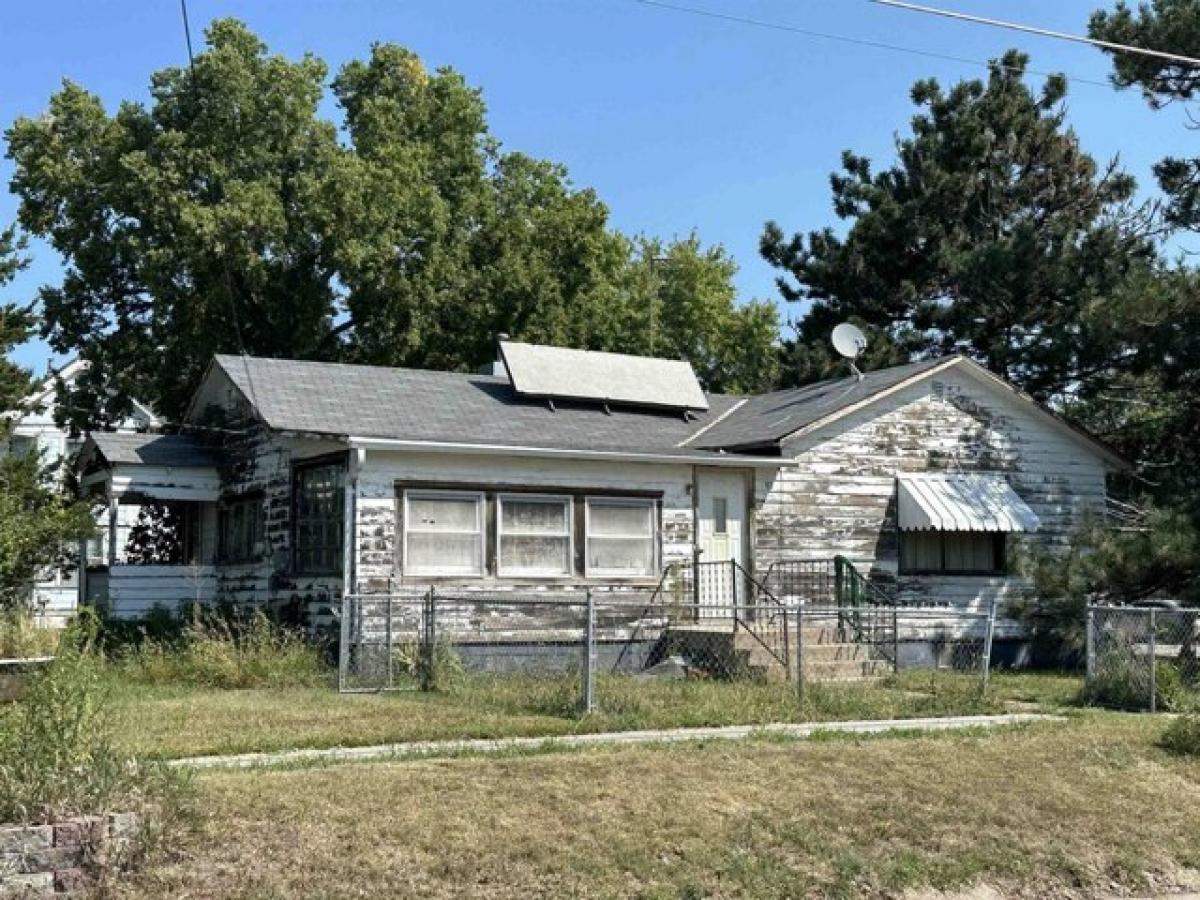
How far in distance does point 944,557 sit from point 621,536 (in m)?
5.76

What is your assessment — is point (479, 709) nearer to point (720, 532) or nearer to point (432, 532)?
point (432, 532)

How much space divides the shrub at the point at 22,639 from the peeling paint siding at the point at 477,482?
167 inches

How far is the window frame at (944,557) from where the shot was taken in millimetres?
20823

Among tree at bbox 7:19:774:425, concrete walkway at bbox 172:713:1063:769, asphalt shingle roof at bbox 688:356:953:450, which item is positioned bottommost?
concrete walkway at bbox 172:713:1063:769

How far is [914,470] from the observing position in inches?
828

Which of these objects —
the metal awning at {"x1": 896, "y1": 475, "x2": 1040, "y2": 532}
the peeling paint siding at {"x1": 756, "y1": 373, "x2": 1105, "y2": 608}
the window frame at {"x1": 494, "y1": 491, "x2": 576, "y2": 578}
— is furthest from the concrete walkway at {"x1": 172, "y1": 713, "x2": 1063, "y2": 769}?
the metal awning at {"x1": 896, "y1": 475, "x2": 1040, "y2": 532}

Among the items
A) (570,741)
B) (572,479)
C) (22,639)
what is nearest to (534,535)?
(572,479)

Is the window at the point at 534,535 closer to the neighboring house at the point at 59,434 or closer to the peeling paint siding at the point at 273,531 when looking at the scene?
the peeling paint siding at the point at 273,531

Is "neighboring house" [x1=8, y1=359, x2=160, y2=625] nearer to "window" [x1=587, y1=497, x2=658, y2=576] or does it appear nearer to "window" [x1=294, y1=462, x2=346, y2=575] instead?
"window" [x1=294, y1=462, x2=346, y2=575]

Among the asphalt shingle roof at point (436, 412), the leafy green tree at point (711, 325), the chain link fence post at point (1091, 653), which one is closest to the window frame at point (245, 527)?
the asphalt shingle roof at point (436, 412)

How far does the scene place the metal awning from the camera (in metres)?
20.2

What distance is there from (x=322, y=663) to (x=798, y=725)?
6926 millimetres

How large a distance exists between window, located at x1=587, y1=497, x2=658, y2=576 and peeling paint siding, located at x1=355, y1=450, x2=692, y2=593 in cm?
21

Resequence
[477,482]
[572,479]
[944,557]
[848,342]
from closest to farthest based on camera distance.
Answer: [477,482], [572,479], [944,557], [848,342]
